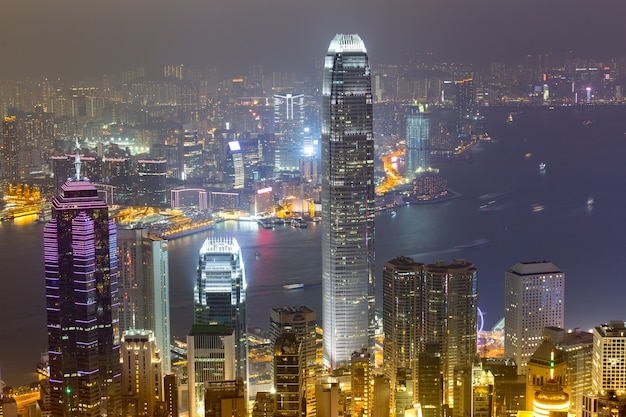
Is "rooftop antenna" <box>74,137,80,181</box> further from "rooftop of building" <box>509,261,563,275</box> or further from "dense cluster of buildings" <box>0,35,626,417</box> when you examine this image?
"rooftop of building" <box>509,261,563,275</box>

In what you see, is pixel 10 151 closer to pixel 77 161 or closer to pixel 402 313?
pixel 77 161

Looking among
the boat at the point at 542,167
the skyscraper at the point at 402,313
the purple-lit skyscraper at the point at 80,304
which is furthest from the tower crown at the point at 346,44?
the purple-lit skyscraper at the point at 80,304

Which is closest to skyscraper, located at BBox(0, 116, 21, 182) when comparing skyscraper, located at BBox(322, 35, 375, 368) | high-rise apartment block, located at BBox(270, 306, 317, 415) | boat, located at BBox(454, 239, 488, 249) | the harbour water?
the harbour water

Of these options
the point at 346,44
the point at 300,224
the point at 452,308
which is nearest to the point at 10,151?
the point at 300,224

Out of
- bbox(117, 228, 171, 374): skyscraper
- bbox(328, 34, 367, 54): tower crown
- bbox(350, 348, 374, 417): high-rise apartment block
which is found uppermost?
bbox(328, 34, 367, 54): tower crown

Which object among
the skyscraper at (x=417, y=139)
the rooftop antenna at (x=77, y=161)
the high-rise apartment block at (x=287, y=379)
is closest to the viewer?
the high-rise apartment block at (x=287, y=379)

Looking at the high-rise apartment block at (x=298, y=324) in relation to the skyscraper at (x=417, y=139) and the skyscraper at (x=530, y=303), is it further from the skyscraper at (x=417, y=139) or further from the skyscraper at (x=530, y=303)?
the skyscraper at (x=417, y=139)

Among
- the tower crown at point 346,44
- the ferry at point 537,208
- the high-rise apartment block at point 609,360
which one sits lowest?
the high-rise apartment block at point 609,360
